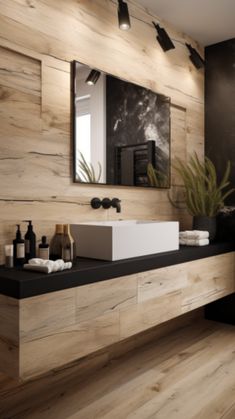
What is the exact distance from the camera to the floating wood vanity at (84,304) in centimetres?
159

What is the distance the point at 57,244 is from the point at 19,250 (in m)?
0.27

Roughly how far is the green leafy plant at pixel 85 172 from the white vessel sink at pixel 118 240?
352 millimetres

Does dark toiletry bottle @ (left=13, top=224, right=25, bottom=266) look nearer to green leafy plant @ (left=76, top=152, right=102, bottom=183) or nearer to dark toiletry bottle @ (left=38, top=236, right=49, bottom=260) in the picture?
dark toiletry bottle @ (left=38, top=236, right=49, bottom=260)

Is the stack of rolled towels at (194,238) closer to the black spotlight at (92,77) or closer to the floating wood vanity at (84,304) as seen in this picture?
the floating wood vanity at (84,304)

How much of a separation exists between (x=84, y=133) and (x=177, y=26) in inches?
60.0

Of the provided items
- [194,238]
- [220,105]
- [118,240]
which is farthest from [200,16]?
[118,240]

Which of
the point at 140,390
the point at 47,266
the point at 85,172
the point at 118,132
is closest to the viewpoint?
the point at 47,266

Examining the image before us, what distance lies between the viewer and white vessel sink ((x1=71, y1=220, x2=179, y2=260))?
209 centimetres

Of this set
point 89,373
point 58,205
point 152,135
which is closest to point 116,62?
point 152,135

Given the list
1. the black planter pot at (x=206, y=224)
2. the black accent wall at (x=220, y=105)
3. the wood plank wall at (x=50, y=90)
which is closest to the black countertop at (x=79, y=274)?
the wood plank wall at (x=50, y=90)

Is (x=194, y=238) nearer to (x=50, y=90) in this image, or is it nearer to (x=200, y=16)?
(x=50, y=90)

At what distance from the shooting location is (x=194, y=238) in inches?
111

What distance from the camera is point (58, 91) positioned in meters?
2.31

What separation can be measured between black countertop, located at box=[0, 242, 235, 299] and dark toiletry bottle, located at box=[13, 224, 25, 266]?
11cm
